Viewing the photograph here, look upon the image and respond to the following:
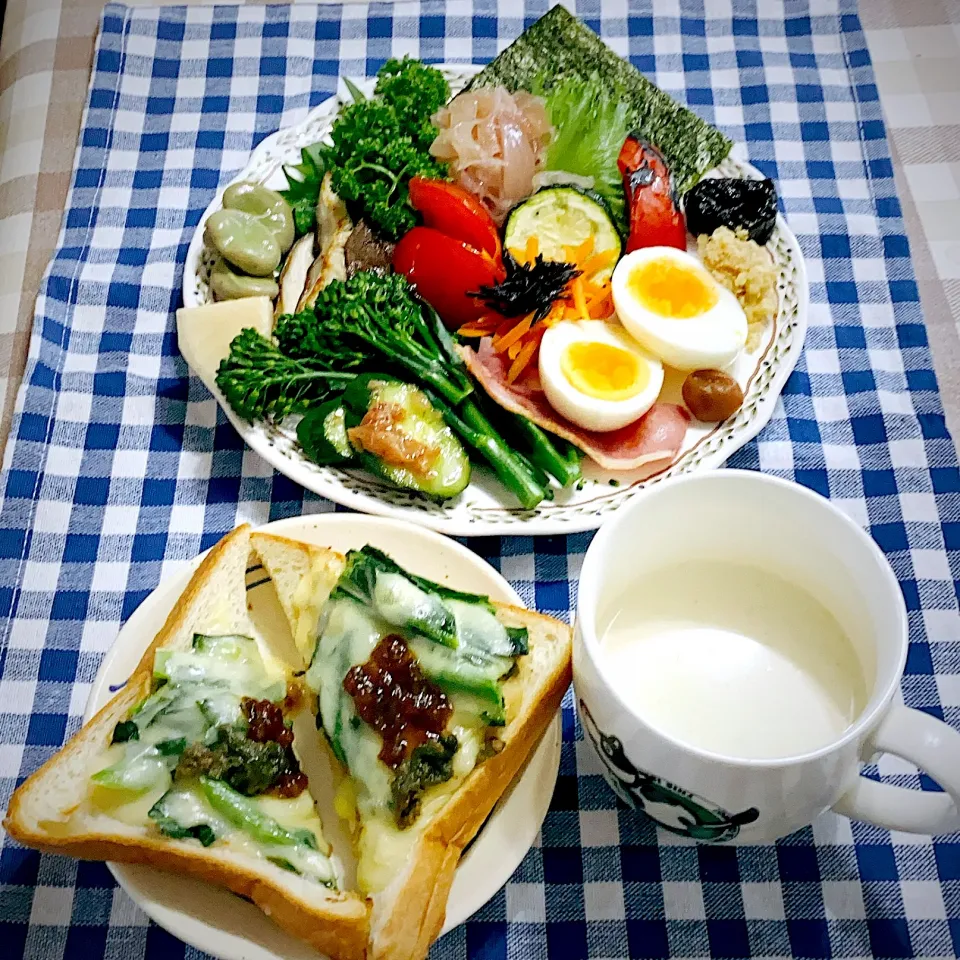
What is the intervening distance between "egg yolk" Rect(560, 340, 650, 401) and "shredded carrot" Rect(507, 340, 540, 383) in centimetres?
7

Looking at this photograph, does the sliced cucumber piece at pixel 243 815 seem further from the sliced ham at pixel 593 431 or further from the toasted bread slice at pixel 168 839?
the sliced ham at pixel 593 431

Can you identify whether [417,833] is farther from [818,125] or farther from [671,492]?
[818,125]

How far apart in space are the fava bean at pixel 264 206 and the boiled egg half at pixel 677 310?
0.75 meters

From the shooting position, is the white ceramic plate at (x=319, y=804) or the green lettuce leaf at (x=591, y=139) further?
the green lettuce leaf at (x=591, y=139)

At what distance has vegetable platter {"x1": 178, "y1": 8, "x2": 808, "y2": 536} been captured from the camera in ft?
5.67

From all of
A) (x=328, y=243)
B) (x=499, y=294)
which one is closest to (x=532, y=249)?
(x=499, y=294)

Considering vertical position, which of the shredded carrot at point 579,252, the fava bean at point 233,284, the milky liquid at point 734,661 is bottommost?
the milky liquid at point 734,661

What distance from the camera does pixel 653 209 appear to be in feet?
6.63

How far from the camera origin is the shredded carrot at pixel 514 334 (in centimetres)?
188

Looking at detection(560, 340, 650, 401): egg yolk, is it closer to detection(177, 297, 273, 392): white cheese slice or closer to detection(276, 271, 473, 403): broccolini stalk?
detection(276, 271, 473, 403): broccolini stalk

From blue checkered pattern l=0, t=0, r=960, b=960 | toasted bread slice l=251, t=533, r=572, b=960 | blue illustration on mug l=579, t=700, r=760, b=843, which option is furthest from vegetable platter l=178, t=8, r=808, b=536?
blue illustration on mug l=579, t=700, r=760, b=843

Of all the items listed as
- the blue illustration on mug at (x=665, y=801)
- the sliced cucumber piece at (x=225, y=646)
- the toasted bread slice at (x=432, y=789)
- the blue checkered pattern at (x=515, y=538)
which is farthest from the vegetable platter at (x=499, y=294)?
the blue illustration on mug at (x=665, y=801)

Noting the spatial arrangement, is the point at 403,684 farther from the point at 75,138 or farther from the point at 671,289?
the point at 75,138

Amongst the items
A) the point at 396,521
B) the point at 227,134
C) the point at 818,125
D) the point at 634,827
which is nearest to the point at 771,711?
the point at 634,827
